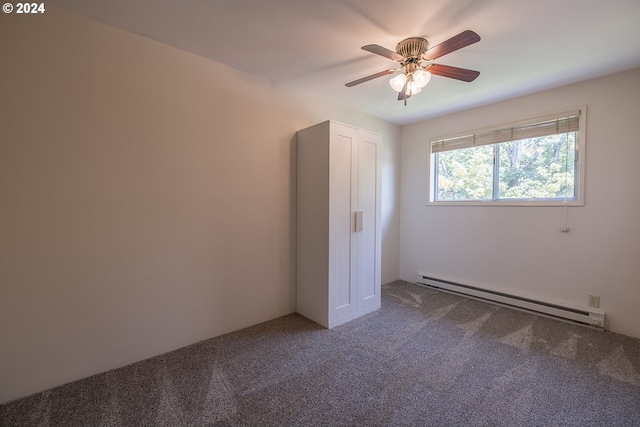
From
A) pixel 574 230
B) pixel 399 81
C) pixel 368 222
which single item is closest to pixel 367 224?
pixel 368 222

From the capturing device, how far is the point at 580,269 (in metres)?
2.75

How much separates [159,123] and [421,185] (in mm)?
3553

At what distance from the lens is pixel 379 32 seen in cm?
196

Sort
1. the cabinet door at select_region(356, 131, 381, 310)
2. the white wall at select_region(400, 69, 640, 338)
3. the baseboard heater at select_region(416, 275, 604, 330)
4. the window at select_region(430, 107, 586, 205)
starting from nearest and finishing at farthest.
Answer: the white wall at select_region(400, 69, 640, 338), the baseboard heater at select_region(416, 275, 604, 330), the window at select_region(430, 107, 586, 205), the cabinet door at select_region(356, 131, 381, 310)

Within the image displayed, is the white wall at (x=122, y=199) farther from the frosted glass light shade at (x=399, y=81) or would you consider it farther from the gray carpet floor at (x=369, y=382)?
the frosted glass light shade at (x=399, y=81)

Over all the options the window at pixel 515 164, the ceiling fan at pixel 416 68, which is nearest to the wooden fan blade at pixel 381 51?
the ceiling fan at pixel 416 68

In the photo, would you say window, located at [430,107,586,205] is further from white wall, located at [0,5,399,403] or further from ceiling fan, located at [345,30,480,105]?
white wall, located at [0,5,399,403]

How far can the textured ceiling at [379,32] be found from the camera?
170cm

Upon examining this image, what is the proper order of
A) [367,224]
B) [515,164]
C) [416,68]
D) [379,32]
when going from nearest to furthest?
1. [379,32]
2. [416,68]
3. [367,224]
4. [515,164]

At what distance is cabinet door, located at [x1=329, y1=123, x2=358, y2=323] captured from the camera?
267cm

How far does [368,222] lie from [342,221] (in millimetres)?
424

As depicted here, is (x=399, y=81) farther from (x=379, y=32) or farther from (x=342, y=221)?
(x=342, y=221)

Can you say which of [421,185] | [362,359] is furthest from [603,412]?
[421,185]

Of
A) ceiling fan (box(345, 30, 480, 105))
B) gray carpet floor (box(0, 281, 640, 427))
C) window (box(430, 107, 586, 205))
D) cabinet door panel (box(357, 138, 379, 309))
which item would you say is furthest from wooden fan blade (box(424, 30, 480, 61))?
gray carpet floor (box(0, 281, 640, 427))
